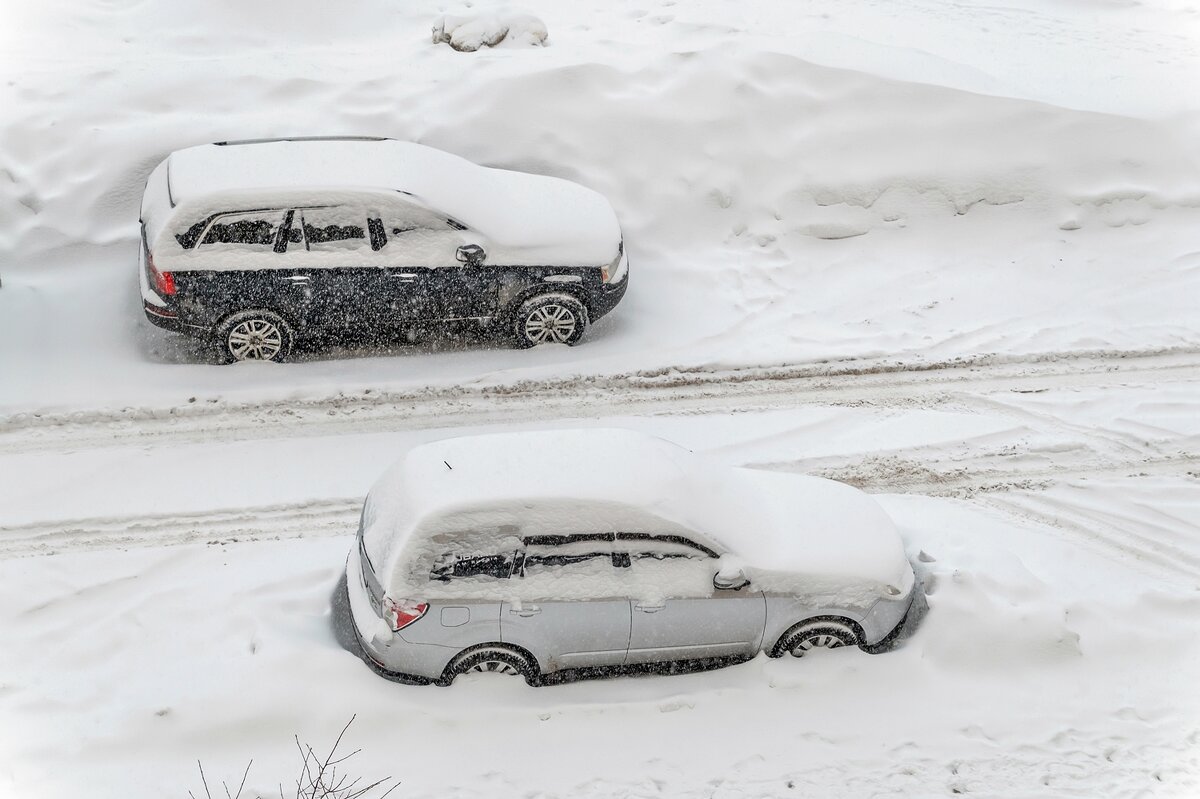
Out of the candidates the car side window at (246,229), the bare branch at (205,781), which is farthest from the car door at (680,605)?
the car side window at (246,229)

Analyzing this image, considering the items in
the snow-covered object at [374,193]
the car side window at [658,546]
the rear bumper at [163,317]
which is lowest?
the car side window at [658,546]

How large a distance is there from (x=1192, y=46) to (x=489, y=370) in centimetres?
1137

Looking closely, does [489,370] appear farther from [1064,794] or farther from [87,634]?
[1064,794]

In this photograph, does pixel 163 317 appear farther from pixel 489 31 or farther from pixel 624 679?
pixel 489 31

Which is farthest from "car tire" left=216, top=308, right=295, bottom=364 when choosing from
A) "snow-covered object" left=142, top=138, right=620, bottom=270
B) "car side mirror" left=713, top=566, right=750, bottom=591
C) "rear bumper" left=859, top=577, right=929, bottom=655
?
"rear bumper" left=859, top=577, right=929, bottom=655

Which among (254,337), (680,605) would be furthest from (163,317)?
(680,605)

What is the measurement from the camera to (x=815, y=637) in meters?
6.84

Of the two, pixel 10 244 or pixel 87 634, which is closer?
pixel 87 634

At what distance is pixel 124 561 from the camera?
752 centimetres

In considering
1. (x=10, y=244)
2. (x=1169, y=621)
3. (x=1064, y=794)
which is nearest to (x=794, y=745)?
(x=1064, y=794)

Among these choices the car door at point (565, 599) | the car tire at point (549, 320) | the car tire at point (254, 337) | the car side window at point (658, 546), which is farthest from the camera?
the car tire at point (549, 320)

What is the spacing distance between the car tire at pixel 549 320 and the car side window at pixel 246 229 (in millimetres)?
2267

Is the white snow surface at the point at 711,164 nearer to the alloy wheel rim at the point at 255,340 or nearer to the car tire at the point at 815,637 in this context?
the alloy wheel rim at the point at 255,340

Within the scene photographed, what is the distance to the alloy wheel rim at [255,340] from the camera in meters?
9.22
